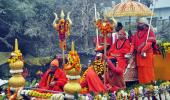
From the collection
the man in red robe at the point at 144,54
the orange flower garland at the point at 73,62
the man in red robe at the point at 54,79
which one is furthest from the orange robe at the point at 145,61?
the orange flower garland at the point at 73,62

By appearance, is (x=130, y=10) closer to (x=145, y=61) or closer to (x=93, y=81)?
(x=145, y=61)

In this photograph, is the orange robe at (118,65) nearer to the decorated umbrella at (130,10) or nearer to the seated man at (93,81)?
the seated man at (93,81)

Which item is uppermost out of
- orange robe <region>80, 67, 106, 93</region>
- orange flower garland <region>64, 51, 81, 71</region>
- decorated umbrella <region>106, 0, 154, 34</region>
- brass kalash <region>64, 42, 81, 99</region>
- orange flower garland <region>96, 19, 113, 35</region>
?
decorated umbrella <region>106, 0, 154, 34</region>

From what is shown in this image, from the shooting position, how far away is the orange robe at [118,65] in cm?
898

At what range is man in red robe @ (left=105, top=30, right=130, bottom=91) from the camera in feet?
29.8

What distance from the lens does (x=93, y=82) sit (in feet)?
27.1

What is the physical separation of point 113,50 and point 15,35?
1187 cm

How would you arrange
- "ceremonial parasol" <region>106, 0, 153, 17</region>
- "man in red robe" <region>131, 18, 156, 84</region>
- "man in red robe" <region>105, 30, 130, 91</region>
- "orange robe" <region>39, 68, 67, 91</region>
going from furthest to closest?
"ceremonial parasol" <region>106, 0, 153, 17</region>, "man in red robe" <region>131, 18, 156, 84</region>, "man in red robe" <region>105, 30, 130, 91</region>, "orange robe" <region>39, 68, 67, 91</region>

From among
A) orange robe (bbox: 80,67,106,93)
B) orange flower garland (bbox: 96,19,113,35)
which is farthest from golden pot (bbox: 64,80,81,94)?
orange flower garland (bbox: 96,19,113,35)

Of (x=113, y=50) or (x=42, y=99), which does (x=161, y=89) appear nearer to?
(x=113, y=50)

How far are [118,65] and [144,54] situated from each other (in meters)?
0.68

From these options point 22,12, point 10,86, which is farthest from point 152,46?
point 22,12

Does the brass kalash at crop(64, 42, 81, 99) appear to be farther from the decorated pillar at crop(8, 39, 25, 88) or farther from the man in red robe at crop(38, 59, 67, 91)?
the decorated pillar at crop(8, 39, 25, 88)

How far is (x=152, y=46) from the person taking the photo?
32.5ft
